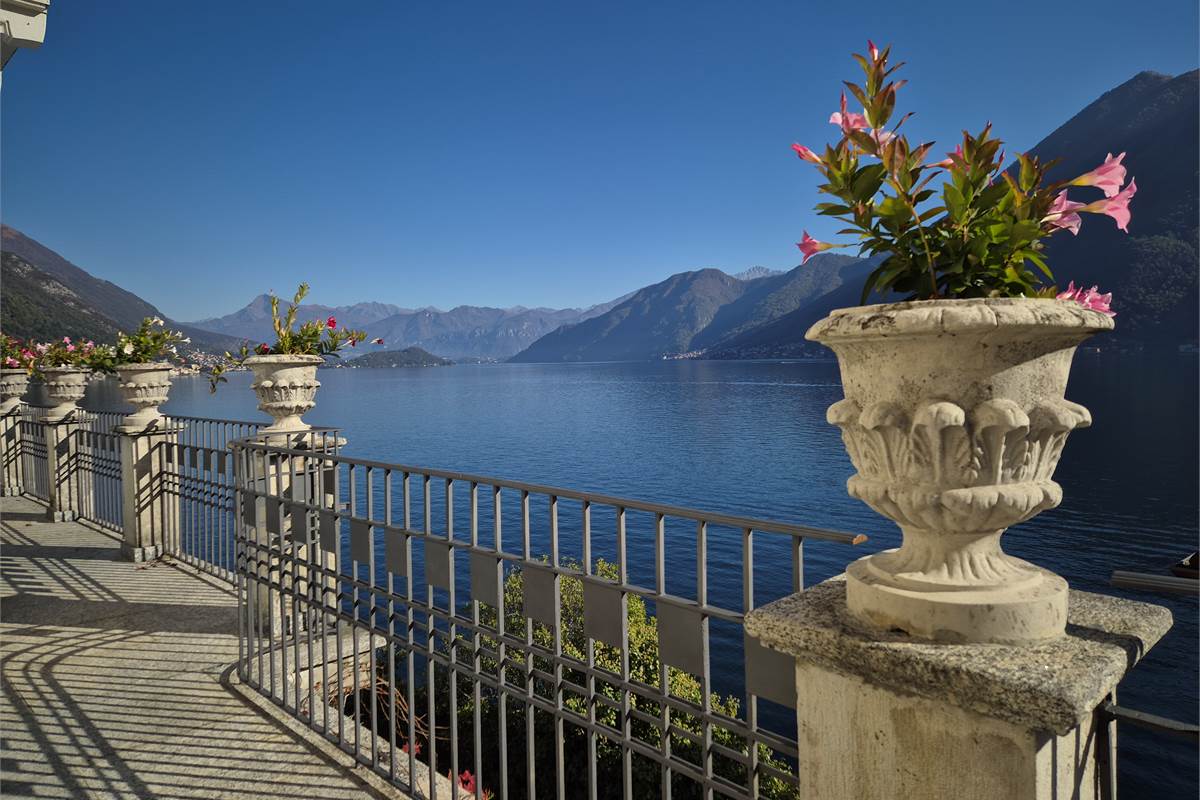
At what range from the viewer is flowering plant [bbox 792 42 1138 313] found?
1646 millimetres

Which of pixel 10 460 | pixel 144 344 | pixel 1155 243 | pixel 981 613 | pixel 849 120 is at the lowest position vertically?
pixel 10 460

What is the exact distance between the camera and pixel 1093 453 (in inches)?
1987

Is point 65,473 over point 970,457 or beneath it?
beneath

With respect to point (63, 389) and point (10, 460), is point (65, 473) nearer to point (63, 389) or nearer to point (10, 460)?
point (63, 389)

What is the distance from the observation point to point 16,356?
12.2m

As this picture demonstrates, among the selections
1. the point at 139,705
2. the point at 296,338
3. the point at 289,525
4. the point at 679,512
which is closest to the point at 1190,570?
the point at 679,512

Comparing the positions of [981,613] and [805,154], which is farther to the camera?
[805,154]

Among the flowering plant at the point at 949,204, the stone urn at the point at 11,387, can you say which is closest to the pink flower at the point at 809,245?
the flowering plant at the point at 949,204

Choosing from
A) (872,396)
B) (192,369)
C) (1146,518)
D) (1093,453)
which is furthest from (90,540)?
(1093,453)

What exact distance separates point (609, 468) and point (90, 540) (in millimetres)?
42641

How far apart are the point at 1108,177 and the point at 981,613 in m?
1.02

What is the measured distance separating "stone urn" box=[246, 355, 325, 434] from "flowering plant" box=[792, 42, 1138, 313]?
5589mm

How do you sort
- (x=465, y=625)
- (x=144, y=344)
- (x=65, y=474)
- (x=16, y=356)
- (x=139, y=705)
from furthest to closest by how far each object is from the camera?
(x=16, y=356) → (x=65, y=474) → (x=144, y=344) → (x=139, y=705) → (x=465, y=625)

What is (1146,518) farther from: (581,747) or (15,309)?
(15,309)
